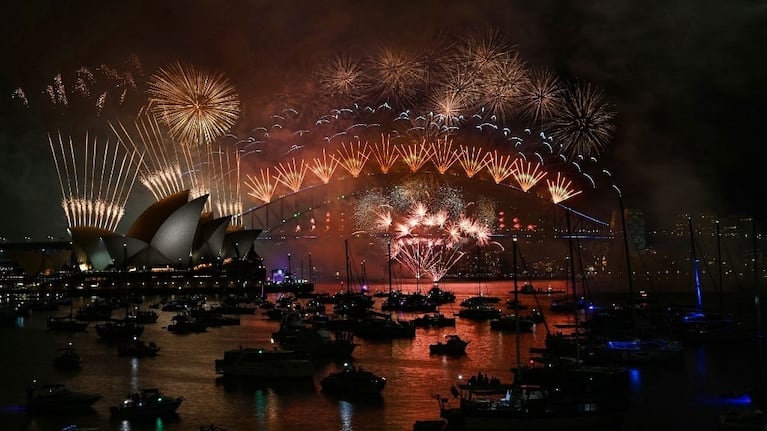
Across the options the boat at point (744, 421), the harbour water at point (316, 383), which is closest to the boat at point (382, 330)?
the harbour water at point (316, 383)

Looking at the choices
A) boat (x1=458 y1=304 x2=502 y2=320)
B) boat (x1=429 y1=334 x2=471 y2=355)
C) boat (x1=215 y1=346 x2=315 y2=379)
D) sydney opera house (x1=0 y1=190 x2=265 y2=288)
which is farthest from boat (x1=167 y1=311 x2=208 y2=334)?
sydney opera house (x1=0 y1=190 x2=265 y2=288)

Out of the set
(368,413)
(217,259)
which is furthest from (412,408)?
(217,259)

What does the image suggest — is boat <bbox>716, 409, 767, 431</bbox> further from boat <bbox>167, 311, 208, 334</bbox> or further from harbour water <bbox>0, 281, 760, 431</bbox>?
boat <bbox>167, 311, 208, 334</bbox>

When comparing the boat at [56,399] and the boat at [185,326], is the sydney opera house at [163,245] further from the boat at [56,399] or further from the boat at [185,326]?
the boat at [56,399]

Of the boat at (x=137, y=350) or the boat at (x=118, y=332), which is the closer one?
the boat at (x=137, y=350)

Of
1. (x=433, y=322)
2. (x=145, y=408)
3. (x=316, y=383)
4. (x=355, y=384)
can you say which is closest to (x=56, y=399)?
(x=145, y=408)

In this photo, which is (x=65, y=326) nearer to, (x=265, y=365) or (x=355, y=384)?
(x=265, y=365)

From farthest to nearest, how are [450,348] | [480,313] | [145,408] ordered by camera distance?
[480,313] → [450,348] → [145,408]
